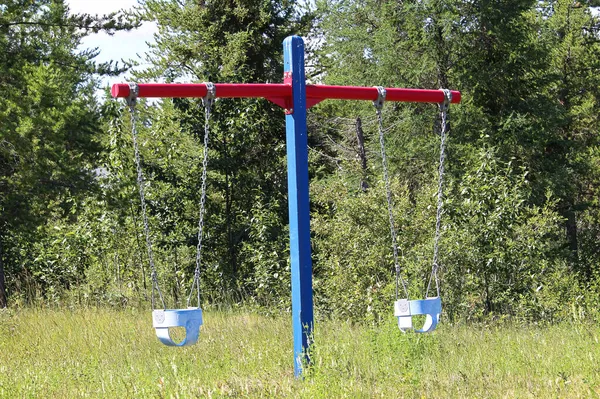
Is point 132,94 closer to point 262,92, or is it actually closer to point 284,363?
point 262,92

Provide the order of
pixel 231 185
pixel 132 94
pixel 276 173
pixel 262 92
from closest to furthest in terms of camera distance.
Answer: pixel 132 94, pixel 262 92, pixel 231 185, pixel 276 173

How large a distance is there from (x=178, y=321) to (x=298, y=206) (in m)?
1.18

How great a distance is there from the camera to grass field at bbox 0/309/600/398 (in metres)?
4.86

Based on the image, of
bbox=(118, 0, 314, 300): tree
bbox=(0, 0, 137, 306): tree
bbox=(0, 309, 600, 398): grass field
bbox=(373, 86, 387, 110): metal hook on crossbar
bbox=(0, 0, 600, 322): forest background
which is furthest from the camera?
bbox=(0, 0, 137, 306): tree

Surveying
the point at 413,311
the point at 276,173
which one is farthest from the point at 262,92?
the point at 276,173

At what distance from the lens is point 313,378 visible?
481 centimetres

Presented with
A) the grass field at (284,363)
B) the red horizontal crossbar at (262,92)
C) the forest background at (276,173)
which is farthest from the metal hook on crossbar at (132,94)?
the forest background at (276,173)

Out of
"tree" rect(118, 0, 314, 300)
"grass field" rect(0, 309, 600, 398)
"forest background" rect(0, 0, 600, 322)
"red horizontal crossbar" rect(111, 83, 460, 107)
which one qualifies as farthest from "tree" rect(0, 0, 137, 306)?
"red horizontal crossbar" rect(111, 83, 460, 107)

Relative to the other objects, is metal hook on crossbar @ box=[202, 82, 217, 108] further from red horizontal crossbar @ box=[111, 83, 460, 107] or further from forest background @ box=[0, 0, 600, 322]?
forest background @ box=[0, 0, 600, 322]

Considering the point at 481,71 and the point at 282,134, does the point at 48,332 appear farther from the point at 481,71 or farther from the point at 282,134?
the point at 481,71

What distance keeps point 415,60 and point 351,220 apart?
8.15 m

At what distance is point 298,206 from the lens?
5523 millimetres

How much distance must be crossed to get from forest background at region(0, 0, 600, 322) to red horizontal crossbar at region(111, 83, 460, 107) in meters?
2.77

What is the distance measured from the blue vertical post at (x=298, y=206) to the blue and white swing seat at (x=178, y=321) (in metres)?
0.82
